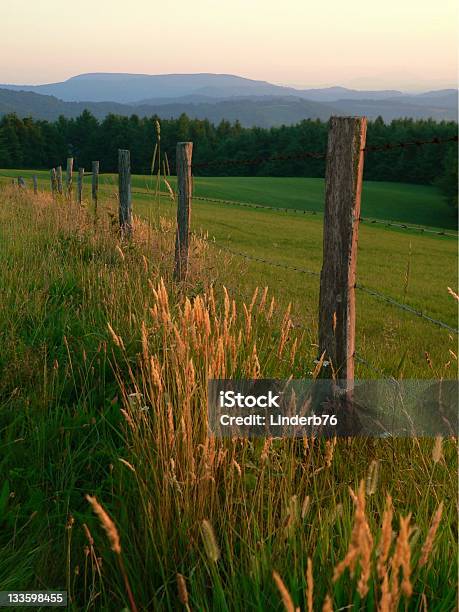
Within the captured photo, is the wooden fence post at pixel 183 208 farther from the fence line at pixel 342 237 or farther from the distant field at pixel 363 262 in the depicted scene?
the fence line at pixel 342 237

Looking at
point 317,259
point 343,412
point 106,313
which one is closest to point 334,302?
point 343,412

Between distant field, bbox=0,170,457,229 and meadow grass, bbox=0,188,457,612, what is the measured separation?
4010cm

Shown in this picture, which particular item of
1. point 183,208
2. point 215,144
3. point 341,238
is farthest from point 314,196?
point 341,238

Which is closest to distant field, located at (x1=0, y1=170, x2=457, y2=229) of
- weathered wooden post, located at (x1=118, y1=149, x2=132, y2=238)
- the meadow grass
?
weathered wooden post, located at (x1=118, y1=149, x2=132, y2=238)

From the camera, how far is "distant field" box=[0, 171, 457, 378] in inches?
315

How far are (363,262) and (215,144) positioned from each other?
77129 mm

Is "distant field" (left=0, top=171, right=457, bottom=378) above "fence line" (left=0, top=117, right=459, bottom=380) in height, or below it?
below

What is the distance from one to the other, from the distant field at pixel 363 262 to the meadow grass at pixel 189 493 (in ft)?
3.46

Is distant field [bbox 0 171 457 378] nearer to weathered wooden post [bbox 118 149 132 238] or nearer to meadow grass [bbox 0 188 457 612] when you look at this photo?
weathered wooden post [bbox 118 149 132 238]

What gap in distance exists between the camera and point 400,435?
353 centimetres

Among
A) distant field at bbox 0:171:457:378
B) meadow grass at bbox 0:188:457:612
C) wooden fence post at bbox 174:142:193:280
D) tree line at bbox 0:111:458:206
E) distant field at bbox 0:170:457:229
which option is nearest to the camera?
meadow grass at bbox 0:188:457:612

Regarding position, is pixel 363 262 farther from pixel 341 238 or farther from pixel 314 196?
pixel 314 196

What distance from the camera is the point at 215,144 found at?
96062mm

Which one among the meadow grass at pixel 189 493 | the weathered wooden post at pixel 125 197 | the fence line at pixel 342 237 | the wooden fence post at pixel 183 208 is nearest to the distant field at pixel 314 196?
the weathered wooden post at pixel 125 197
